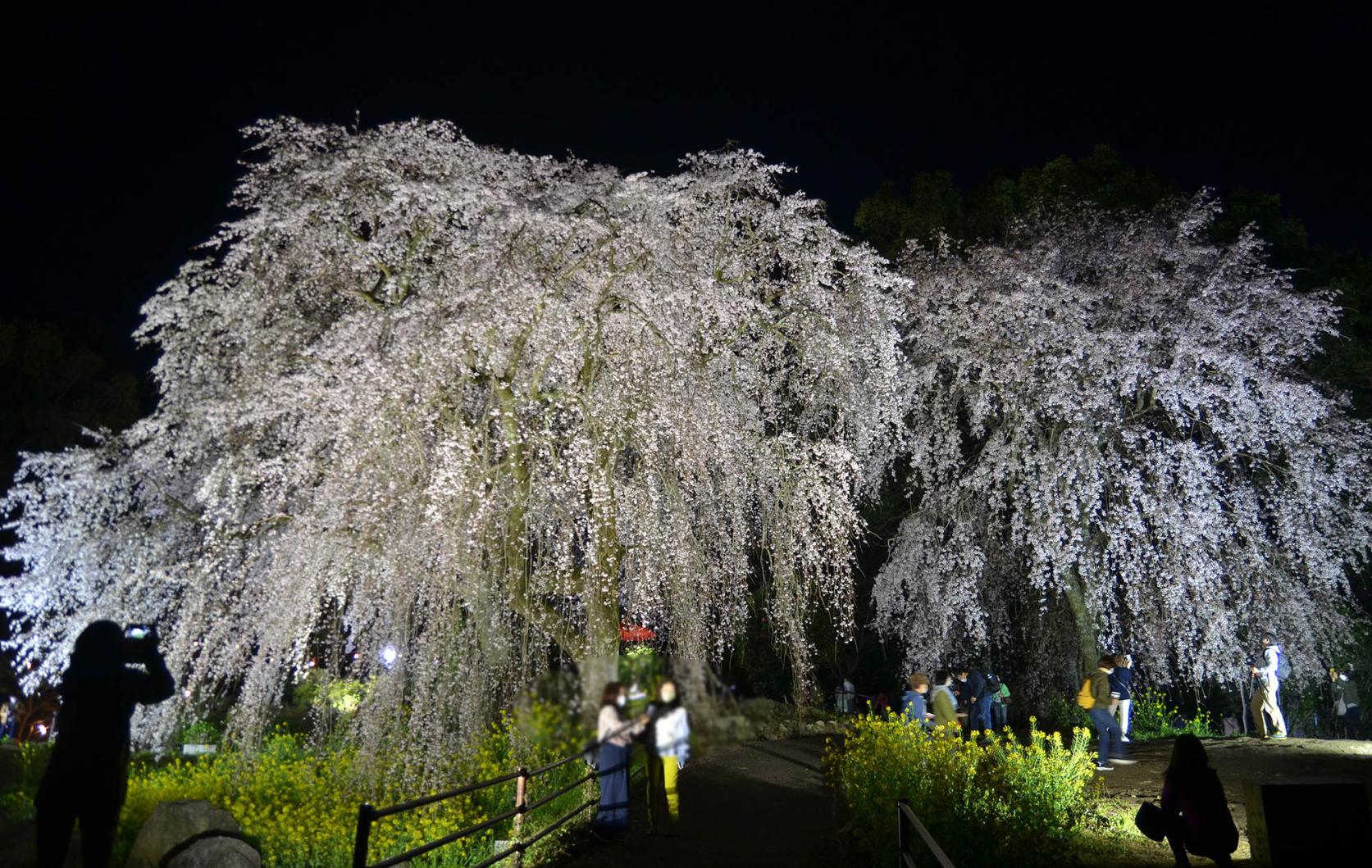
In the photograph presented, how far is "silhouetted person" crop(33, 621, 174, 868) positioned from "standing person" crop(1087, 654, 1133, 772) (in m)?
9.29

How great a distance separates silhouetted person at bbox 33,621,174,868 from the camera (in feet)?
10.8

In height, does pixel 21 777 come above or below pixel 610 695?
below

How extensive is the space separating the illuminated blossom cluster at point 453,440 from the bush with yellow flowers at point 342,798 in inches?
22.3

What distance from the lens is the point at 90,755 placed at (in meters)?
3.33

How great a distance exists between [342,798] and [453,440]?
3320 mm

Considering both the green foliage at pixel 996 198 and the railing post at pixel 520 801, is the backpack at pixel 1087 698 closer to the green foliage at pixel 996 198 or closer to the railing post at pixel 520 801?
the railing post at pixel 520 801

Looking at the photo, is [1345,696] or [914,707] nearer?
[914,707]

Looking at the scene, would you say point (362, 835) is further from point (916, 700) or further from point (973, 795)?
point (916, 700)

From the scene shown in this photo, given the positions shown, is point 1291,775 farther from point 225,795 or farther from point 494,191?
point 225,795

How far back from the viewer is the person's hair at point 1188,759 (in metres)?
5.14

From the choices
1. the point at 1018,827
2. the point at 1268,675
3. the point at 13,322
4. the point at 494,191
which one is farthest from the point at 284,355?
the point at 13,322

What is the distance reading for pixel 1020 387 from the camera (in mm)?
12961

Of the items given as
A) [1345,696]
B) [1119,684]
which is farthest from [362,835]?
[1345,696]

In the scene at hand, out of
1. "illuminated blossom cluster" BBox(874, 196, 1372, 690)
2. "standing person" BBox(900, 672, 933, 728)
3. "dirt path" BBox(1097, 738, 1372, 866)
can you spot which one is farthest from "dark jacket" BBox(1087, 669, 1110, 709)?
"illuminated blossom cluster" BBox(874, 196, 1372, 690)
